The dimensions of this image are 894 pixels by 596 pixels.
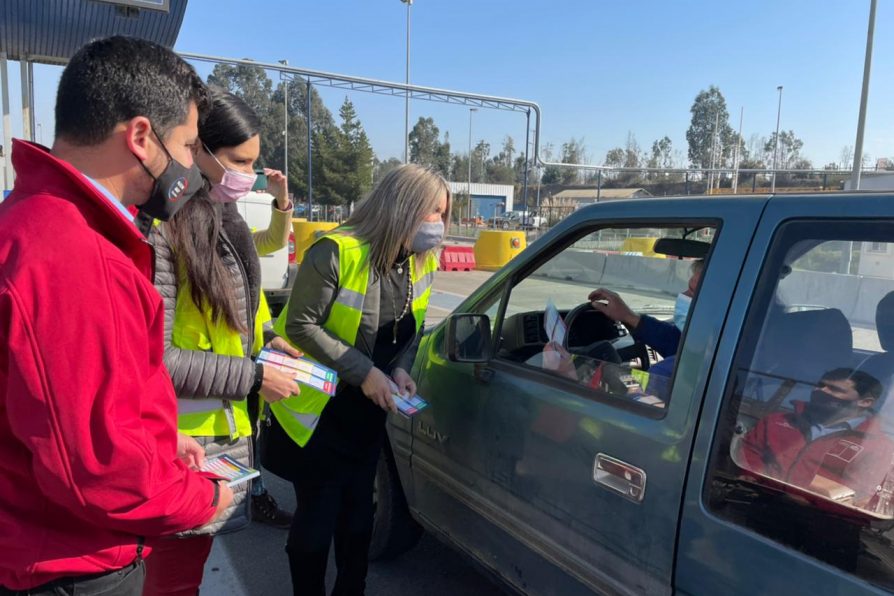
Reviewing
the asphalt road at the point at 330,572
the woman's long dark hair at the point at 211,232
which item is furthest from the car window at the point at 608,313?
the asphalt road at the point at 330,572

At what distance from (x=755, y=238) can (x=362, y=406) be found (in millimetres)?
1483

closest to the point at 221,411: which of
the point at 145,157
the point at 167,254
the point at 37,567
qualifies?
the point at 167,254

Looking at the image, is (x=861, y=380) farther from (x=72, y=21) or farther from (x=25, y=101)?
(x=25, y=101)

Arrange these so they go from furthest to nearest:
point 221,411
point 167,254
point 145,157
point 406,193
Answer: point 406,193
point 221,411
point 167,254
point 145,157

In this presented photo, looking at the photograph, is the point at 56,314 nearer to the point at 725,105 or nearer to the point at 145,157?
the point at 145,157

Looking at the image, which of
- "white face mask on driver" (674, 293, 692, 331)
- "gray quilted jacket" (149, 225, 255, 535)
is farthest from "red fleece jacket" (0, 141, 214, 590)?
"white face mask on driver" (674, 293, 692, 331)

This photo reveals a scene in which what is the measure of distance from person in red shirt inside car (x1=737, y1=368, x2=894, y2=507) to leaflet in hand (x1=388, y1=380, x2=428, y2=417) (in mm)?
1096

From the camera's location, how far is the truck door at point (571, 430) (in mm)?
1554

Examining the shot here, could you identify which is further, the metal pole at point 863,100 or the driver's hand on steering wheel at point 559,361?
the metal pole at point 863,100

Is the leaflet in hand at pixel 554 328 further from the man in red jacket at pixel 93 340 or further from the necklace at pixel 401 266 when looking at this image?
the man in red jacket at pixel 93 340

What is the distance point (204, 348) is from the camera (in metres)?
1.83

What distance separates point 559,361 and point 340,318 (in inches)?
30.8

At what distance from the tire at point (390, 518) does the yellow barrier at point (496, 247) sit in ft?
46.4

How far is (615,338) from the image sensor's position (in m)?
3.01
